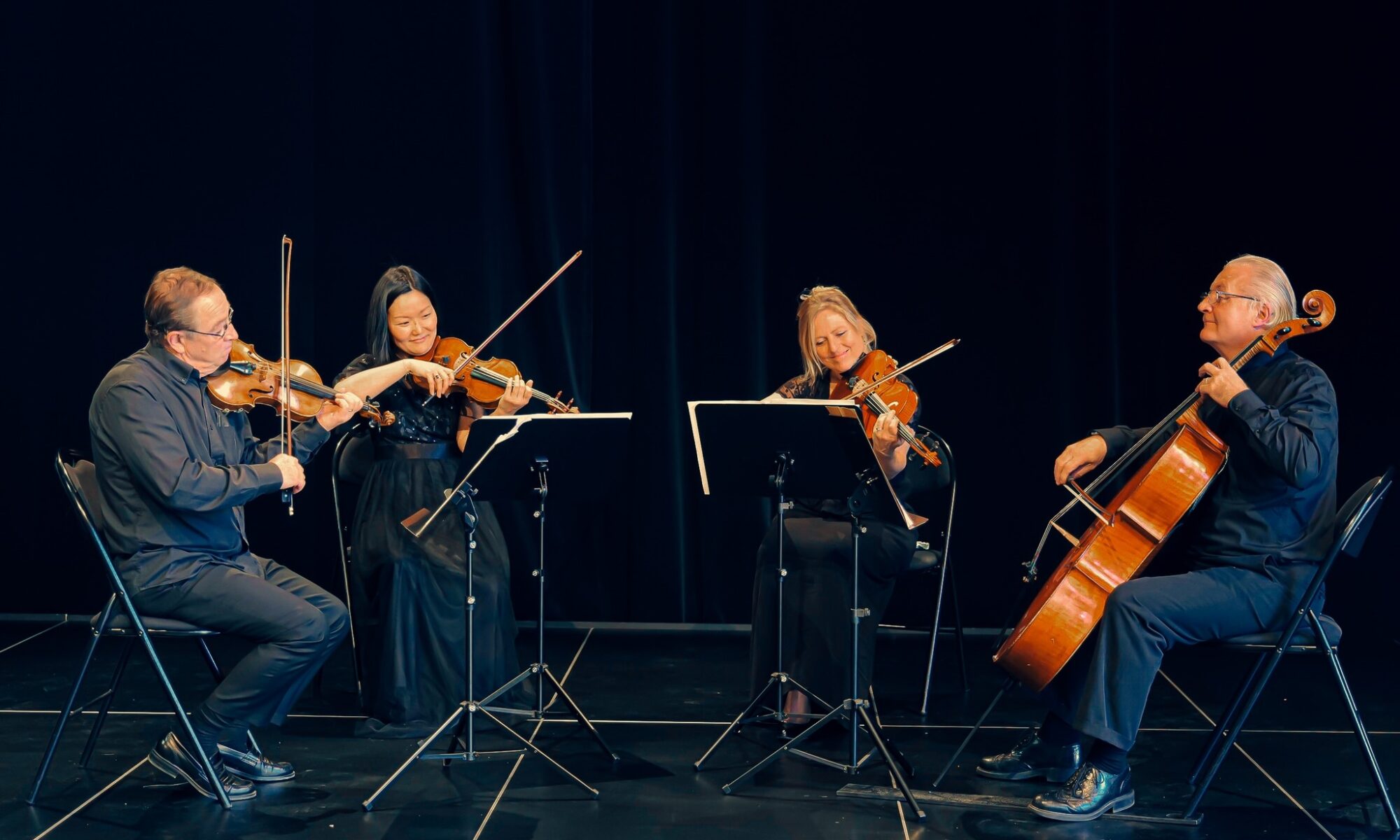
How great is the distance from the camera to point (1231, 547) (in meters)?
3.14

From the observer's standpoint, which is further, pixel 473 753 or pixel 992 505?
pixel 992 505

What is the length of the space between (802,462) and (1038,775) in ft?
3.33

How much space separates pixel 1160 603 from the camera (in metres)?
3.04

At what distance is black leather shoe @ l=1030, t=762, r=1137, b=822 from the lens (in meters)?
3.05

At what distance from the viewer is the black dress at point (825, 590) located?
12.3 ft

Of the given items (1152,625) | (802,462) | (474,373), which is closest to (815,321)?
(802,462)

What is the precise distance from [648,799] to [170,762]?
3.74 feet

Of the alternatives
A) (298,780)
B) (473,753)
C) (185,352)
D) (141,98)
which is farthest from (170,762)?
(141,98)

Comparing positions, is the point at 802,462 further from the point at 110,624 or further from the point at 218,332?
the point at 110,624

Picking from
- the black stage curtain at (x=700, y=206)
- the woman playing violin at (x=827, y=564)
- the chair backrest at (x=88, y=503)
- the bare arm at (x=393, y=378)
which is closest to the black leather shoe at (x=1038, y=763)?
the woman playing violin at (x=827, y=564)

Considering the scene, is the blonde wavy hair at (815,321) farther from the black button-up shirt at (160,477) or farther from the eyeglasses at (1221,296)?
the black button-up shirt at (160,477)

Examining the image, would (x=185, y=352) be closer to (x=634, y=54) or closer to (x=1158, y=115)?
(x=634, y=54)

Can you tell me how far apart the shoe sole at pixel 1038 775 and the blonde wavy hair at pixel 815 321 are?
124 centimetres

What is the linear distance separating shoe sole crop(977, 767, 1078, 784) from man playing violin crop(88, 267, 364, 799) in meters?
1.69
